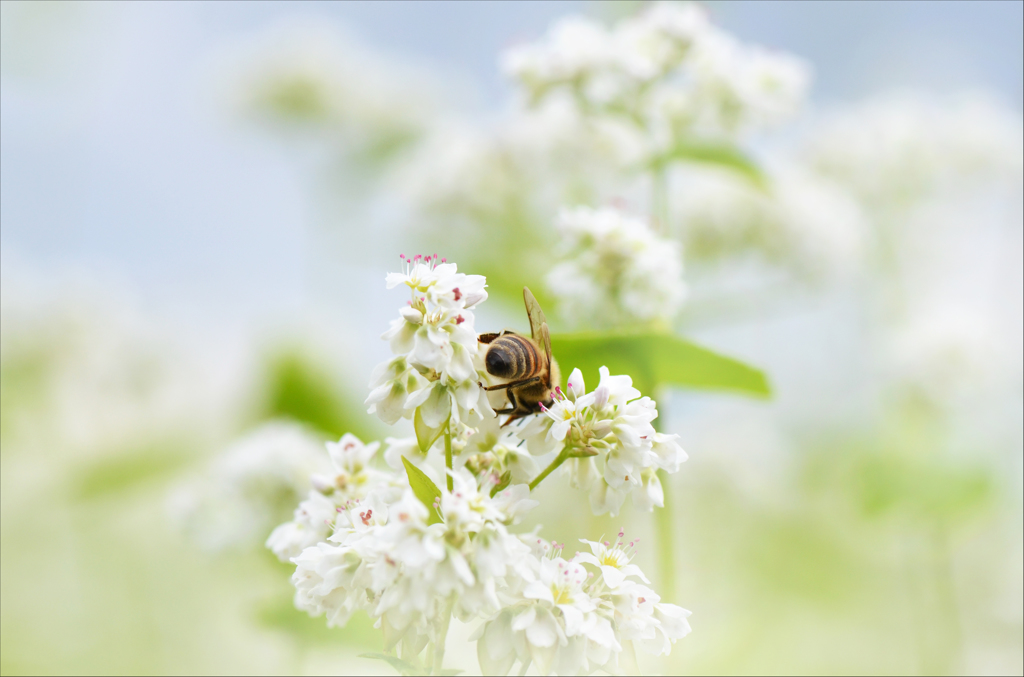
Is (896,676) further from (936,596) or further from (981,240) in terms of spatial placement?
(981,240)

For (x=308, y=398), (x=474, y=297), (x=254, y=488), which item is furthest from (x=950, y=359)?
(x=474, y=297)

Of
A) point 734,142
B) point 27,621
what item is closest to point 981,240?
point 734,142

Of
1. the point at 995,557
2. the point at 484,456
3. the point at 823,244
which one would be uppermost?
the point at 823,244

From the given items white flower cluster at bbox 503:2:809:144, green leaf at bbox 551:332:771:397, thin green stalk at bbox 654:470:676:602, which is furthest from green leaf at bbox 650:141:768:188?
thin green stalk at bbox 654:470:676:602

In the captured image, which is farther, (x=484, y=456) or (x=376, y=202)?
(x=376, y=202)

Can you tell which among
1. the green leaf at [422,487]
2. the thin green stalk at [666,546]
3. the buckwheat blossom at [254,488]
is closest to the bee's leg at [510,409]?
the green leaf at [422,487]

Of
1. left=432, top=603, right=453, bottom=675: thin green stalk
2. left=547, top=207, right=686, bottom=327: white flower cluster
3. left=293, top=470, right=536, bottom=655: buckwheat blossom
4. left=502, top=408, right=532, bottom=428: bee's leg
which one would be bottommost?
left=432, top=603, right=453, bottom=675: thin green stalk

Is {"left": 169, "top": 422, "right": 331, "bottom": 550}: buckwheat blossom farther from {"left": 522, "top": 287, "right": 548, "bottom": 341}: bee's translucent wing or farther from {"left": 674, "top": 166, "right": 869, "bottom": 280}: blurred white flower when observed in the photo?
{"left": 674, "top": 166, "right": 869, "bottom": 280}: blurred white flower
